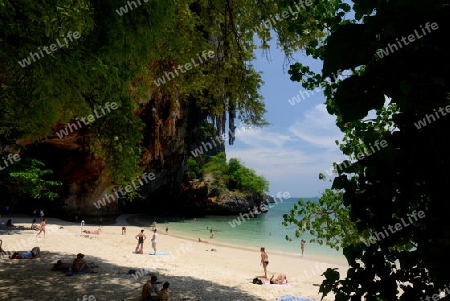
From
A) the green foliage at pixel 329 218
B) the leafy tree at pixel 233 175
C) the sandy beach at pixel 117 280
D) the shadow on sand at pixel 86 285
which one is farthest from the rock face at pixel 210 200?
the green foliage at pixel 329 218

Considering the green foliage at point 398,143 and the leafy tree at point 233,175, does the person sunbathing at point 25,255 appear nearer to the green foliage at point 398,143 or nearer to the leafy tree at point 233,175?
the green foliage at point 398,143

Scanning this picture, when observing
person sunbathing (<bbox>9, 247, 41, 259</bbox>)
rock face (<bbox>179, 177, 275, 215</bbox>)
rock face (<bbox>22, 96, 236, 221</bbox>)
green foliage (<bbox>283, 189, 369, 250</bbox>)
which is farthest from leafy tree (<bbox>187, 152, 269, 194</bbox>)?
green foliage (<bbox>283, 189, 369, 250</bbox>)

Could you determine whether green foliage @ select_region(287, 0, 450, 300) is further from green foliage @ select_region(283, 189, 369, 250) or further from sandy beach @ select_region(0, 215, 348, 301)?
sandy beach @ select_region(0, 215, 348, 301)

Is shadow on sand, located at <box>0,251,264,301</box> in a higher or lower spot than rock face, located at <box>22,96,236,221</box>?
lower

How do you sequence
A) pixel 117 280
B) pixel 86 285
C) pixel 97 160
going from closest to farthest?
pixel 86 285 → pixel 117 280 → pixel 97 160

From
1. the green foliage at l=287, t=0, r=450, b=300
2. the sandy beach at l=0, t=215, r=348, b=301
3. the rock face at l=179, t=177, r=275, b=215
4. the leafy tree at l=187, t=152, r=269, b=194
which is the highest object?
the leafy tree at l=187, t=152, r=269, b=194

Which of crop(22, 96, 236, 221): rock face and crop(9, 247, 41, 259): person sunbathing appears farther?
crop(22, 96, 236, 221): rock face

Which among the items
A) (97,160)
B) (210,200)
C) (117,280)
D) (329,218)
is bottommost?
(117,280)

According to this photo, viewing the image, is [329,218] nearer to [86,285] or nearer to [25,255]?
[86,285]

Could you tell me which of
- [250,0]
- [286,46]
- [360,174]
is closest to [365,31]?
[360,174]

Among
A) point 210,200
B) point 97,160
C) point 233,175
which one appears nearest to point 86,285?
point 97,160

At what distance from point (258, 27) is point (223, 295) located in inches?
350

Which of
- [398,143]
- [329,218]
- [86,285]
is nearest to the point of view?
[398,143]

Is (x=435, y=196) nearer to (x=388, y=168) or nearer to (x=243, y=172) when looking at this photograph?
(x=388, y=168)
